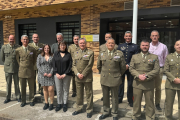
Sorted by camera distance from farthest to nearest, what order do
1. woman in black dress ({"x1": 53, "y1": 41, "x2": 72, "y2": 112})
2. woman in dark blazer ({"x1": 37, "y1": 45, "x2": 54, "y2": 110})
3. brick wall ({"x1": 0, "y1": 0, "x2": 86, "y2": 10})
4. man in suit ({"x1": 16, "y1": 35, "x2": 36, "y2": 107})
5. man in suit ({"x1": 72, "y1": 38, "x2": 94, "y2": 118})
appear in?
1. brick wall ({"x1": 0, "y1": 0, "x2": 86, "y2": 10})
2. man in suit ({"x1": 16, "y1": 35, "x2": 36, "y2": 107})
3. woman in dark blazer ({"x1": 37, "y1": 45, "x2": 54, "y2": 110})
4. woman in black dress ({"x1": 53, "y1": 41, "x2": 72, "y2": 112})
5. man in suit ({"x1": 72, "y1": 38, "x2": 94, "y2": 118})

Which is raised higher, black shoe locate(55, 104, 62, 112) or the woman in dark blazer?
the woman in dark blazer

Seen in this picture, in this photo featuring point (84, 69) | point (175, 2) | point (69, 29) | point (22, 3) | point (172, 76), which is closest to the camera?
point (172, 76)

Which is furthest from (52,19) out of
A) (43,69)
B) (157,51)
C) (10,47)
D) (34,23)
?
(157,51)

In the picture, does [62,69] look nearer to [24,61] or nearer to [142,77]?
[24,61]

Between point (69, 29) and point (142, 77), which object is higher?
point (69, 29)

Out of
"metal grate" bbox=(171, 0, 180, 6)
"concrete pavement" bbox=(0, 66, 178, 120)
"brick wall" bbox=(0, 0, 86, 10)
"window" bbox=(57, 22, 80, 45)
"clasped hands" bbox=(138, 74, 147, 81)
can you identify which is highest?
"brick wall" bbox=(0, 0, 86, 10)

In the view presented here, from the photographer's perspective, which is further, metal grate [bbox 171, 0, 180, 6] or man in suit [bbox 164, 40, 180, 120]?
metal grate [bbox 171, 0, 180, 6]

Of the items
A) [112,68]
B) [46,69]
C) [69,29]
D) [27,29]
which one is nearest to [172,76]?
[112,68]

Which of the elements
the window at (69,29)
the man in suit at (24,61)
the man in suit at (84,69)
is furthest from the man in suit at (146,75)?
the window at (69,29)

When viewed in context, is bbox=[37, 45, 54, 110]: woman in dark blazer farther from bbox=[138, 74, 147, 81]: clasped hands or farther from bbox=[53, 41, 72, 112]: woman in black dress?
bbox=[138, 74, 147, 81]: clasped hands

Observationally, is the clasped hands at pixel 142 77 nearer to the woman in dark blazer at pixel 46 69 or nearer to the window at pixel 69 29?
the woman in dark blazer at pixel 46 69

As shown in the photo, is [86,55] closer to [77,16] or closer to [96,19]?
[96,19]

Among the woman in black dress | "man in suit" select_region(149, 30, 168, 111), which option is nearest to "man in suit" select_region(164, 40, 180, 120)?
"man in suit" select_region(149, 30, 168, 111)

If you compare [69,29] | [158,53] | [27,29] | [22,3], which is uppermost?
[22,3]
